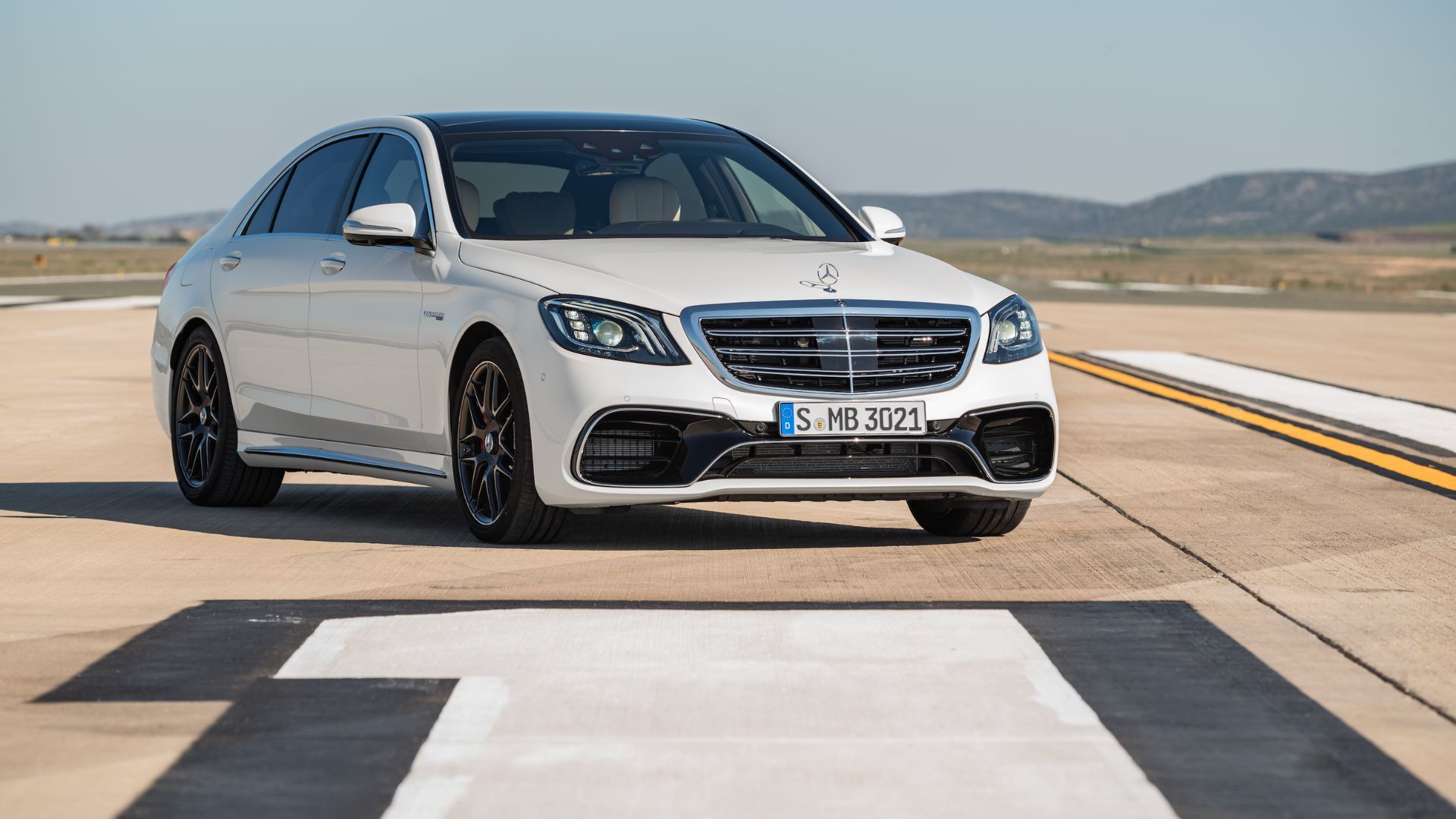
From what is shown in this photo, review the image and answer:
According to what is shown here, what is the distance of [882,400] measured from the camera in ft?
24.9

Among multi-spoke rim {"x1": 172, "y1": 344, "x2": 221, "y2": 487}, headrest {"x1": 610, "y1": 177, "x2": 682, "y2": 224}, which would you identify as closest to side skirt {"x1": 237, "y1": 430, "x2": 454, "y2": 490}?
multi-spoke rim {"x1": 172, "y1": 344, "x2": 221, "y2": 487}

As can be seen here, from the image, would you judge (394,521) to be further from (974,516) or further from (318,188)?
(974,516)

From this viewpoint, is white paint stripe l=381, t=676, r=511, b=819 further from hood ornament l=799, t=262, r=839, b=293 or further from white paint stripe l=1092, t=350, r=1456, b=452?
white paint stripe l=1092, t=350, r=1456, b=452

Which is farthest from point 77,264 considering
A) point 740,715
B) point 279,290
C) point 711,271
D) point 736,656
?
point 740,715

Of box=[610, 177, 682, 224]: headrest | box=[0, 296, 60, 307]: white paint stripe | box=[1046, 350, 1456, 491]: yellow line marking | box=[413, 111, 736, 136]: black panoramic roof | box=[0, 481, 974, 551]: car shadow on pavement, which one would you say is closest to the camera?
box=[0, 481, 974, 551]: car shadow on pavement

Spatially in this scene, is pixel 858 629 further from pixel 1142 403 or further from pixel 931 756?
pixel 1142 403

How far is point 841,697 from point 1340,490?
17.2 ft

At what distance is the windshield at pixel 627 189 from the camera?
8.48 meters

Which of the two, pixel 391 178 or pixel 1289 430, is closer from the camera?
pixel 391 178

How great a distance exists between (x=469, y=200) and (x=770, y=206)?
53.2 inches

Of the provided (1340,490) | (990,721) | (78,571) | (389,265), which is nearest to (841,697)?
(990,721)

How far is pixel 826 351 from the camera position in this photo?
298 inches

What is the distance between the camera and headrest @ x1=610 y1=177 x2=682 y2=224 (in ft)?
28.5

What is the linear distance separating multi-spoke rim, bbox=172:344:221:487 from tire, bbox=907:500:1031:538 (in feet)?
10.3
